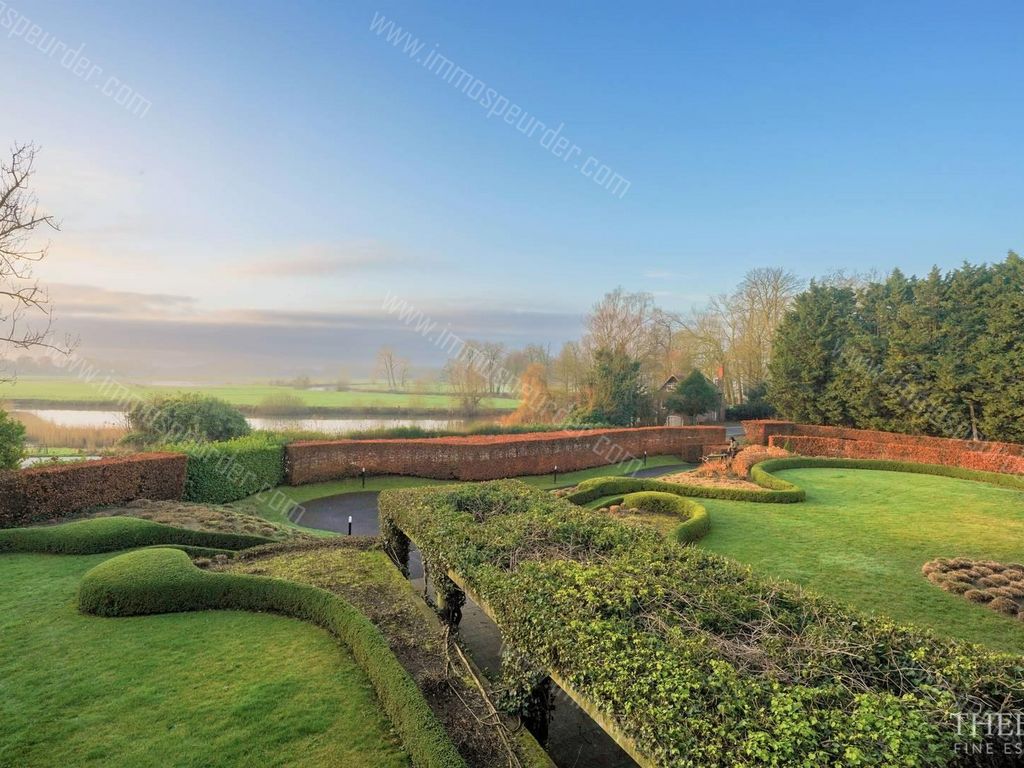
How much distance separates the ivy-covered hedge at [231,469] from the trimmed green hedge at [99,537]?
19.2 ft

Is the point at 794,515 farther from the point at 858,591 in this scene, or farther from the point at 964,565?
the point at 858,591

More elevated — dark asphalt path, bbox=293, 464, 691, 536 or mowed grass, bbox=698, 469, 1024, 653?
mowed grass, bbox=698, 469, 1024, 653

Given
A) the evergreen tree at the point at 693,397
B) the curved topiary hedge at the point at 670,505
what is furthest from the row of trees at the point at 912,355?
the curved topiary hedge at the point at 670,505

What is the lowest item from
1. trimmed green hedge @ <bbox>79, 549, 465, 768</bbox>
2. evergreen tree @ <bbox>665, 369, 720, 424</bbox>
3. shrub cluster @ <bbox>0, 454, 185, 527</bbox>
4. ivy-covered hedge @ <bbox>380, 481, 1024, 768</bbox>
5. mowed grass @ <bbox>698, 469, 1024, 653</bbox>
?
mowed grass @ <bbox>698, 469, 1024, 653</bbox>

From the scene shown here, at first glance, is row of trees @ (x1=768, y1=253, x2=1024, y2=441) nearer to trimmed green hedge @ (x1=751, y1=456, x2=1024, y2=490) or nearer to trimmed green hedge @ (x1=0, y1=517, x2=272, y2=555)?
trimmed green hedge @ (x1=751, y1=456, x2=1024, y2=490)

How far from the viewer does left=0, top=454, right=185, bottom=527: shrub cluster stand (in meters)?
11.4

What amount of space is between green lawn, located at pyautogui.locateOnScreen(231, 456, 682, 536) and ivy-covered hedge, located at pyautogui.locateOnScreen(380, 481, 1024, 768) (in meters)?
10.8

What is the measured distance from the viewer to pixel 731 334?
1928 inches

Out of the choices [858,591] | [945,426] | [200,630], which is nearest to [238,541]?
[200,630]

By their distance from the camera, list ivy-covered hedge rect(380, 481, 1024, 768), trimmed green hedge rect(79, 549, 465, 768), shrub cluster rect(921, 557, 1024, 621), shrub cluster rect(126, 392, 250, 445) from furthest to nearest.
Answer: shrub cluster rect(126, 392, 250, 445), shrub cluster rect(921, 557, 1024, 621), trimmed green hedge rect(79, 549, 465, 768), ivy-covered hedge rect(380, 481, 1024, 768)

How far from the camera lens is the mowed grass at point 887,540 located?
9133 mm

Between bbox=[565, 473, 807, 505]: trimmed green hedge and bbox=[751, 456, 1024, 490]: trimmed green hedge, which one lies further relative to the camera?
bbox=[751, 456, 1024, 490]: trimmed green hedge

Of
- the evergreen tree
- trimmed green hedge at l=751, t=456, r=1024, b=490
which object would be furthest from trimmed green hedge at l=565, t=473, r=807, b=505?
the evergreen tree

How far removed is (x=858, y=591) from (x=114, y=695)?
11564mm
